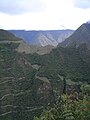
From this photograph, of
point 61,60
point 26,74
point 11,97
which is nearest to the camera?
point 11,97

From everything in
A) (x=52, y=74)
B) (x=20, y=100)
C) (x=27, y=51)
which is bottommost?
(x=20, y=100)

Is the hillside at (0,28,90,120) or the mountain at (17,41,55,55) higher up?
the mountain at (17,41,55,55)

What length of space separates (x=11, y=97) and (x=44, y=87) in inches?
555

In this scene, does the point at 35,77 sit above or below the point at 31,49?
below

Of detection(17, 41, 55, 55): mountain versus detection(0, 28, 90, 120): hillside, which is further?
detection(17, 41, 55, 55): mountain

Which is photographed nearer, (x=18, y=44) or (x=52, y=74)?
(x=52, y=74)

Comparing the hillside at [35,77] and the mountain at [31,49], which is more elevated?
the mountain at [31,49]

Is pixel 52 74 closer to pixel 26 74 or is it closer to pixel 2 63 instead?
pixel 26 74

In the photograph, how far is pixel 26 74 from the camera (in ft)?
438

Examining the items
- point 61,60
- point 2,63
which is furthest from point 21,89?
point 61,60

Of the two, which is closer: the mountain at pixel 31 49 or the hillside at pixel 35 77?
the hillside at pixel 35 77

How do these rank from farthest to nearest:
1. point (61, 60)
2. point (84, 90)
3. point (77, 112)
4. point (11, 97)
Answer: point (61, 60) → point (11, 97) → point (84, 90) → point (77, 112)

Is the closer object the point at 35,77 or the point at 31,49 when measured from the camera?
the point at 35,77

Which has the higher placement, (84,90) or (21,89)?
(84,90)
